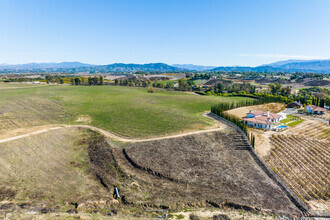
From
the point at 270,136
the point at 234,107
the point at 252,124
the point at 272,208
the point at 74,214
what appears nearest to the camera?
the point at 74,214

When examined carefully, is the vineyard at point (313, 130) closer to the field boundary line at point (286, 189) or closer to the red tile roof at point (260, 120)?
the red tile roof at point (260, 120)

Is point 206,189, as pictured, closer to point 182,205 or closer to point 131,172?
point 182,205

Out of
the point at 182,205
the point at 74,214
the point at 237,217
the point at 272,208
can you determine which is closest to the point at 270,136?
the point at 272,208

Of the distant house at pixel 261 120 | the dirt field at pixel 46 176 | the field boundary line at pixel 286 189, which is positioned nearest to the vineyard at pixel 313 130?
the distant house at pixel 261 120

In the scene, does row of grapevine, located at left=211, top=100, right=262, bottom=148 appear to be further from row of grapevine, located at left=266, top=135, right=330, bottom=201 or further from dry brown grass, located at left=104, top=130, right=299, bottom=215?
row of grapevine, located at left=266, top=135, right=330, bottom=201

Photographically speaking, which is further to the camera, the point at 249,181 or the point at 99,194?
the point at 249,181

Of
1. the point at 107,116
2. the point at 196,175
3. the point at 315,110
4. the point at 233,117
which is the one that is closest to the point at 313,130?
the point at 233,117

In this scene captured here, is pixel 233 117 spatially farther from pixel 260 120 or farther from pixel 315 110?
pixel 315 110

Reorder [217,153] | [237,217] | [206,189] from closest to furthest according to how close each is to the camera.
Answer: [237,217]
[206,189]
[217,153]
